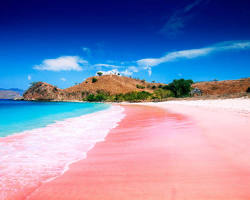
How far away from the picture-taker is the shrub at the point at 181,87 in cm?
6994

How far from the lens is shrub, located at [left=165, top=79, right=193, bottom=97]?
69.9 meters

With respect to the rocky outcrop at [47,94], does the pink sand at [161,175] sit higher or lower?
lower

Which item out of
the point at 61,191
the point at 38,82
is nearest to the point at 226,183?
the point at 61,191

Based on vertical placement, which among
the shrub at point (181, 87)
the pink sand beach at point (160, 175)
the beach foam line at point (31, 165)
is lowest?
the beach foam line at point (31, 165)

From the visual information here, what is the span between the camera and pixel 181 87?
7094 centimetres

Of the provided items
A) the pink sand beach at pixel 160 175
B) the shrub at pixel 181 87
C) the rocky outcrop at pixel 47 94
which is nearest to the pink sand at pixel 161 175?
the pink sand beach at pixel 160 175

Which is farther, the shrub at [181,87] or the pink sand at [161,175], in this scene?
the shrub at [181,87]

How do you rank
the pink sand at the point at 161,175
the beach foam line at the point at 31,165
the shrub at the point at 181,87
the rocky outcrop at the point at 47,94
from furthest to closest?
the rocky outcrop at the point at 47,94 < the shrub at the point at 181,87 < the beach foam line at the point at 31,165 < the pink sand at the point at 161,175

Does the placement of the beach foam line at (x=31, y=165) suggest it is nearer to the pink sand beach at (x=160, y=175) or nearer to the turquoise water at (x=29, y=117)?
the pink sand beach at (x=160, y=175)

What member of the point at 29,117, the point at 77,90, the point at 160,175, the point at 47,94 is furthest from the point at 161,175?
the point at 47,94

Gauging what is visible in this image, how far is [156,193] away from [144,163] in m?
1.06

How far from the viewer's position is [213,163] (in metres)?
2.98

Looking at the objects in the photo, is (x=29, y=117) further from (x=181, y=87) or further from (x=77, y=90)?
(x=77, y=90)

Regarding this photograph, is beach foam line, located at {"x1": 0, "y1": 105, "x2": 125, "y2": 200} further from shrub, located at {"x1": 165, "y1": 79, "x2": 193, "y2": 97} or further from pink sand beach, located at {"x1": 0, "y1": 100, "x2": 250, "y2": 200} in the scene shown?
shrub, located at {"x1": 165, "y1": 79, "x2": 193, "y2": 97}
